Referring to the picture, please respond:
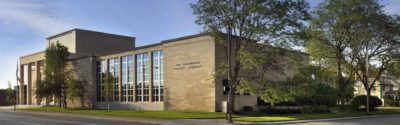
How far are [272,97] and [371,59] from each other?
16.8 metres

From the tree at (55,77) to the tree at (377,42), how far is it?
38046mm

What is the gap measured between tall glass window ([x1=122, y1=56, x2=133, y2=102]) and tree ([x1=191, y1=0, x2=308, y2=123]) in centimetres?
2127

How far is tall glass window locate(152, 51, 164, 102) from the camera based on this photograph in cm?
5016

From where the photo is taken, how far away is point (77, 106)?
64.3 m


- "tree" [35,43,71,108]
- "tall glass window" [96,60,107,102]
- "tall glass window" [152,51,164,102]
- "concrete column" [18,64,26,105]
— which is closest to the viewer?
"tall glass window" [152,51,164,102]

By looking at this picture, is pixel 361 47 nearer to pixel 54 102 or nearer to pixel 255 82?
pixel 255 82

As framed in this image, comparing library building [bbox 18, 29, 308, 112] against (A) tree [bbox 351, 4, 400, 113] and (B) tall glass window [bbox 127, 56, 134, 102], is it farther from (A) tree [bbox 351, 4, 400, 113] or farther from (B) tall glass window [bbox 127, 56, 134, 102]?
(A) tree [bbox 351, 4, 400, 113]

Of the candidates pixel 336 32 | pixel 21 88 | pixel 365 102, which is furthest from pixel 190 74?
pixel 21 88

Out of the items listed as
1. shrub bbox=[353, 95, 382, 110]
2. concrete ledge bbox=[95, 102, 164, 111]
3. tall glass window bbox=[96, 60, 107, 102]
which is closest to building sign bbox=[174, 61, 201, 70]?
concrete ledge bbox=[95, 102, 164, 111]

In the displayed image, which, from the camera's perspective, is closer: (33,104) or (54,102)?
(54,102)

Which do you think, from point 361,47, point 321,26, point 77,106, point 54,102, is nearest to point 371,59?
point 361,47

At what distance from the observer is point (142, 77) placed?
5322cm

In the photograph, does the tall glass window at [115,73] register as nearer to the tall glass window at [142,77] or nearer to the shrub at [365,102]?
the tall glass window at [142,77]

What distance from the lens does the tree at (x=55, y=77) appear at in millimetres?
60906
